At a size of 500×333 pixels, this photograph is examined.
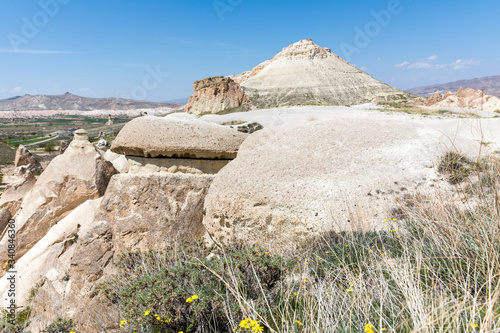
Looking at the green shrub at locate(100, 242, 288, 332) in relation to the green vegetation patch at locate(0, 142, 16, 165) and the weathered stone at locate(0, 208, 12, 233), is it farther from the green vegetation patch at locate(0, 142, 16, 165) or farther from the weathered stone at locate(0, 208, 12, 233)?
the green vegetation patch at locate(0, 142, 16, 165)

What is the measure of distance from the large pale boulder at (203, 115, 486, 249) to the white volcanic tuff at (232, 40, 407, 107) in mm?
40470

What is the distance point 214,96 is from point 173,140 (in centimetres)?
3216

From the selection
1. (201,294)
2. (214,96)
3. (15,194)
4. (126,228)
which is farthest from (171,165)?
(214,96)

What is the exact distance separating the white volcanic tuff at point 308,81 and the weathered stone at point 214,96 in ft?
23.4

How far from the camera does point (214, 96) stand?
1423 inches

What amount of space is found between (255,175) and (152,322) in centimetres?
226

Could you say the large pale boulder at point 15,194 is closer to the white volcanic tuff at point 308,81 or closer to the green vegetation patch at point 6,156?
the green vegetation patch at point 6,156

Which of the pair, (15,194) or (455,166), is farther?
(15,194)

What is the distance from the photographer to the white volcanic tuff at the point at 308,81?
168ft

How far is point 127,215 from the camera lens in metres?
4.67

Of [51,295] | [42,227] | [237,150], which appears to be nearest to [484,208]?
[237,150]

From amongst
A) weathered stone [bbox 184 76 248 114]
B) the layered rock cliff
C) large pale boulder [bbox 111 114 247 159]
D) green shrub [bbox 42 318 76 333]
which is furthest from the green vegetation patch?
green shrub [bbox 42 318 76 333]

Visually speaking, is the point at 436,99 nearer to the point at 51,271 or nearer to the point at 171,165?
the point at 171,165

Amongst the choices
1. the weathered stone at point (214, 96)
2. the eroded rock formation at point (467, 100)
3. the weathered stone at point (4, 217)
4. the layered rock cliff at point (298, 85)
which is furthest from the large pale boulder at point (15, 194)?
the layered rock cliff at point (298, 85)
